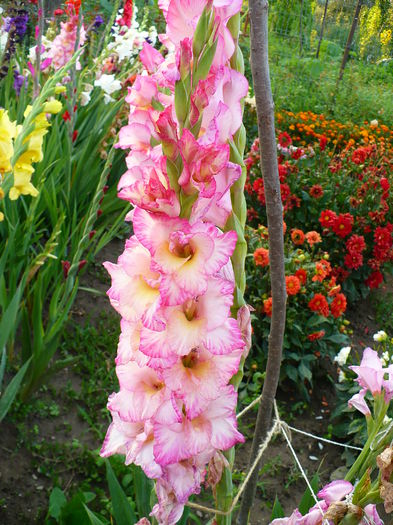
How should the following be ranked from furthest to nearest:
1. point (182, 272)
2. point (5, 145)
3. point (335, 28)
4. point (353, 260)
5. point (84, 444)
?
point (335, 28) → point (353, 260) → point (84, 444) → point (5, 145) → point (182, 272)

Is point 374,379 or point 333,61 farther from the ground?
point 374,379

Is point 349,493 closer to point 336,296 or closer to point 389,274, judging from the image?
point 336,296

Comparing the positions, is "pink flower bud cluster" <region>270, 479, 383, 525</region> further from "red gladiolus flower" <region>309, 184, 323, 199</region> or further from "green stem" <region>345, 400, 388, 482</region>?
"red gladiolus flower" <region>309, 184, 323, 199</region>

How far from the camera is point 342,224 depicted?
3410mm

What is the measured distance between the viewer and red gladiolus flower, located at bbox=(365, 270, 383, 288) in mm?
3686

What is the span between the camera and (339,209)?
389cm

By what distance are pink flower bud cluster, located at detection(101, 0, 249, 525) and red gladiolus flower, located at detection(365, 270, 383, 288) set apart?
327 centimetres

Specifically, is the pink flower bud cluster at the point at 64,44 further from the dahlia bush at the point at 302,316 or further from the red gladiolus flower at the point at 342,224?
the red gladiolus flower at the point at 342,224

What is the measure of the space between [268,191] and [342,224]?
278 centimetres

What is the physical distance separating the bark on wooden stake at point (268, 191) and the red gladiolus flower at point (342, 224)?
2627mm

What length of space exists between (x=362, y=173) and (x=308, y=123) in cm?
248

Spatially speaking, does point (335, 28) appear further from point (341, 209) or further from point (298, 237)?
point (298, 237)

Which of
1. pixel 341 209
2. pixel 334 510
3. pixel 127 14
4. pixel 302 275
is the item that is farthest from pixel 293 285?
pixel 127 14

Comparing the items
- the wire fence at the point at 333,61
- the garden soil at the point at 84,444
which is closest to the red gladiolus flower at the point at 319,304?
the garden soil at the point at 84,444
